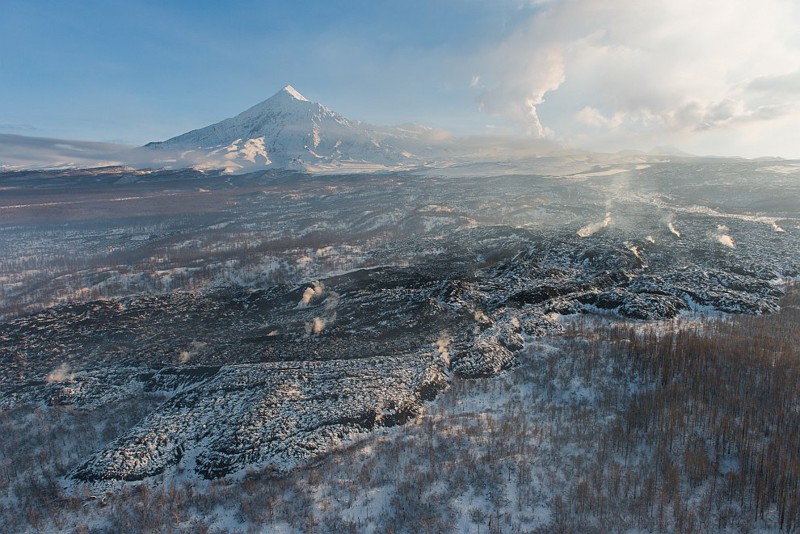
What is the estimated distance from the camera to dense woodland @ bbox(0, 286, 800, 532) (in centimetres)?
979

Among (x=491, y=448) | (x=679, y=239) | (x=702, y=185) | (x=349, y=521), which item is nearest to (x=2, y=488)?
(x=349, y=521)

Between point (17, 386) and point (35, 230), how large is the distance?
72.7 metres

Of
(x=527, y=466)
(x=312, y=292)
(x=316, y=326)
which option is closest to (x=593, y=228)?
(x=312, y=292)

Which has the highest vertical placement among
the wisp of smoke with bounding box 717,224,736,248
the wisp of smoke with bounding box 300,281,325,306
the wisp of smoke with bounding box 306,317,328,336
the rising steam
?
the wisp of smoke with bounding box 717,224,736,248

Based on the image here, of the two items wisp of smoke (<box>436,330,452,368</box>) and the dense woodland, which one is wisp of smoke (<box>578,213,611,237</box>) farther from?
the dense woodland

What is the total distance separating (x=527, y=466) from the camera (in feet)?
37.2

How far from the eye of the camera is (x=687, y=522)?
29.9 feet

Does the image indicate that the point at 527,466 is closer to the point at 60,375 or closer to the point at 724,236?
the point at 60,375

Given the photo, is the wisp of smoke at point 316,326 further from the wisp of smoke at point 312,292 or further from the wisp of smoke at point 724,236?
the wisp of smoke at point 724,236

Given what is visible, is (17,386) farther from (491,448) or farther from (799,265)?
(799,265)

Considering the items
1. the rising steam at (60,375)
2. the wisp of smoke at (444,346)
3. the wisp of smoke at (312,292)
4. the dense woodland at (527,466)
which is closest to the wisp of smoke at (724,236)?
the dense woodland at (527,466)

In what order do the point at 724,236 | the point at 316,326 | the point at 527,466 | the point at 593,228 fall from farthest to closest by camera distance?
the point at 593,228
the point at 724,236
the point at 316,326
the point at 527,466

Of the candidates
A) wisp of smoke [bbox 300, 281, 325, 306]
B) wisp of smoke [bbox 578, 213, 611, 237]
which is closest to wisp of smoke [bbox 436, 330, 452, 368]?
wisp of smoke [bbox 300, 281, 325, 306]

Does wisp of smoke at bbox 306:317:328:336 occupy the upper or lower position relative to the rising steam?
upper
